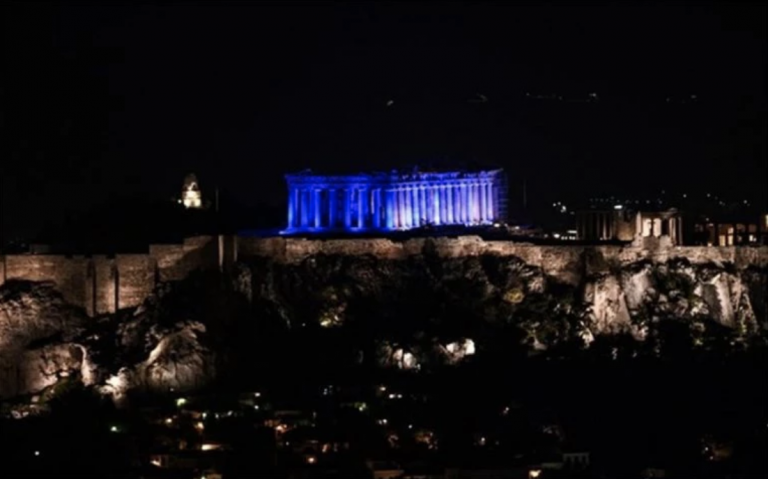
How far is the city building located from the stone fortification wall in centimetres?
1934

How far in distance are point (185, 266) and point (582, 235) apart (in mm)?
20526

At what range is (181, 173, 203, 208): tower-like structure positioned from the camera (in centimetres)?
12538

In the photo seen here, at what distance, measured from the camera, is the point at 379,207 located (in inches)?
4579

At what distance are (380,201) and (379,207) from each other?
235 mm

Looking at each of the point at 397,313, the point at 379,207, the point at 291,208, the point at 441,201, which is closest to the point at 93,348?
the point at 397,313

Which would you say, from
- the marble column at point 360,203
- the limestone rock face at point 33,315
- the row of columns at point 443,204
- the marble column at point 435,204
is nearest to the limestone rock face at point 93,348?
the limestone rock face at point 33,315

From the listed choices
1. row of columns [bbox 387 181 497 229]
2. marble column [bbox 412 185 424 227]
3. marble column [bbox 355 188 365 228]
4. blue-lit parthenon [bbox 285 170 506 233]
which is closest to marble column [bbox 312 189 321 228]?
blue-lit parthenon [bbox 285 170 506 233]

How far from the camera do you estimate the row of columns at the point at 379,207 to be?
381 feet

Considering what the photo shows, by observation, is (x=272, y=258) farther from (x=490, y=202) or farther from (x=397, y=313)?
(x=490, y=202)

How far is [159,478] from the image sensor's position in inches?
3167

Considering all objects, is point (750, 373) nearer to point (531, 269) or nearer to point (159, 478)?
point (531, 269)

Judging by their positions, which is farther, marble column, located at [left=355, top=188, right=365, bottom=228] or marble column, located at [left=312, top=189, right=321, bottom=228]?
marble column, located at [left=312, top=189, right=321, bottom=228]

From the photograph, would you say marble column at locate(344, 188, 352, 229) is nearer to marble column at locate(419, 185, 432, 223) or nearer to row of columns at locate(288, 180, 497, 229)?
row of columns at locate(288, 180, 497, 229)

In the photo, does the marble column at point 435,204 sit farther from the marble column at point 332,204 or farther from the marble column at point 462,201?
the marble column at point 332,204
